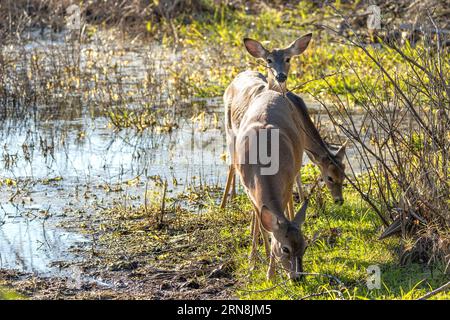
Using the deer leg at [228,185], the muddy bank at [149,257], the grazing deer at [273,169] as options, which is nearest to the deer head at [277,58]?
the deer leg at [228,185]

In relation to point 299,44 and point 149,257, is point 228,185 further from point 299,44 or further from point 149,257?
point 299,44

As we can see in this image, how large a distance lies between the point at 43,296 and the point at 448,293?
289 centimetres

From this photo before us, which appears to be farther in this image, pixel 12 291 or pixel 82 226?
pixel 82 226

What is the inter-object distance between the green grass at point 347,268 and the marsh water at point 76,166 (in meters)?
1.56

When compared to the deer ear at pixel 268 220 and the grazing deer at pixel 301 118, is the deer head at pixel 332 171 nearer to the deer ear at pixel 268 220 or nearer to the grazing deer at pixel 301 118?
the grazing deer at pixel 301 118

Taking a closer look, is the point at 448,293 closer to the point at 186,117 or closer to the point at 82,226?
the point at 82,226

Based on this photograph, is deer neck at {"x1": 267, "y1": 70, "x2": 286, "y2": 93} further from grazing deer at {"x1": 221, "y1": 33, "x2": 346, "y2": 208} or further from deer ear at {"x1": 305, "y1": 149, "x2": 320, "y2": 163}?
deer ear at {"x1": 305, "y1": 149, "x2": 320, "y2": 163}

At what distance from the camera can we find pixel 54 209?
935cm

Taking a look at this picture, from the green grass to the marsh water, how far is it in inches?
61.4

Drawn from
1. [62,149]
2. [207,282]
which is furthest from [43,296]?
[62,149]

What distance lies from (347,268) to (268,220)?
0.83m

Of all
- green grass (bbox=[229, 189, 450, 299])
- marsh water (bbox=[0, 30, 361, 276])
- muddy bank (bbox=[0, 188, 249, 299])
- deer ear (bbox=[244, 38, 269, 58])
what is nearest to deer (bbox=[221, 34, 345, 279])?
deer ear (bbox=[244, 38, 269, 58])

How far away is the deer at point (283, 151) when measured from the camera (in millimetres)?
7008
